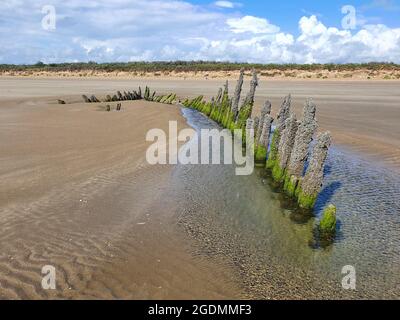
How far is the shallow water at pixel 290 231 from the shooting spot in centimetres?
539

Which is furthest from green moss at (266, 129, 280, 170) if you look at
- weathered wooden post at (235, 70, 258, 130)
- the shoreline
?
the shoreline

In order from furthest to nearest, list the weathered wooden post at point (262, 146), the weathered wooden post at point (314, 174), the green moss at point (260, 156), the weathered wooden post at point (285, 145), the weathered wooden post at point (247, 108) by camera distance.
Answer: the weathered wooden post at point (247, 108) < the green moss at point (260, 156) < the weathered wooden post at point (262, 146) < the weathered wooden post at point (285, 145) < the weathered wooden post at point (314, 174)

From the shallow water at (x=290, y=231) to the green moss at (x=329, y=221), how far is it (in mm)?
184

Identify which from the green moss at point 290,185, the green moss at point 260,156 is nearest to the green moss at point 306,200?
the green moss at point 290,185

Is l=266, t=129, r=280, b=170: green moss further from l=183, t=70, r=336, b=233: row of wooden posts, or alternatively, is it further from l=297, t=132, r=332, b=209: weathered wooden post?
l=297, t=132, r=332, b=209: weathered wooden post

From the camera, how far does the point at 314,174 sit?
755cm

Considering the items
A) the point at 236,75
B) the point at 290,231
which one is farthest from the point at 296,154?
the point at 236,75

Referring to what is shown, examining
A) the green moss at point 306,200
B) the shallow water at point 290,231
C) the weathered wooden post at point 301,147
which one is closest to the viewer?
the shallow water at point 290,231

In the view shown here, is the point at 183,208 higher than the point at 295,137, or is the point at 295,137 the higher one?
the point at 295,137

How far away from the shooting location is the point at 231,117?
17375 millimetres

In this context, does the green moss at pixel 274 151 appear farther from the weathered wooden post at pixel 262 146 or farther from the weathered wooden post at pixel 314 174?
the weathered wooden post at pixel 314 174
